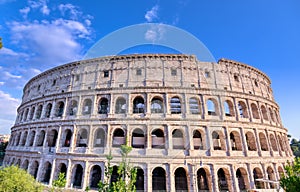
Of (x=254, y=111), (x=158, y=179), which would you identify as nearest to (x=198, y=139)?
(x=158, y=179)

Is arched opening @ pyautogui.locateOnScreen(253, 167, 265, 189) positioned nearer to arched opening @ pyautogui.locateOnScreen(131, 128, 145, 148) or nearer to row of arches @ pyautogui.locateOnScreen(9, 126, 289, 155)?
row of arches @ pyautogui.locateOnScreen(9, 126, 289, 155)

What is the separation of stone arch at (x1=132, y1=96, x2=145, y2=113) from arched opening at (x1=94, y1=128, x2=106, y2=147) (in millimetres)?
4511

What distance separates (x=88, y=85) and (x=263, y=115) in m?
24.3

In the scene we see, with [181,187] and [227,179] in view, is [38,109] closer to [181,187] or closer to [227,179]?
[181,187]

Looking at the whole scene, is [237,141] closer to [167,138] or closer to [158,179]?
[167,138]

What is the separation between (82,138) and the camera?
19469mm

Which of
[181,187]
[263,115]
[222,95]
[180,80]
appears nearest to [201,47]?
[180,80]

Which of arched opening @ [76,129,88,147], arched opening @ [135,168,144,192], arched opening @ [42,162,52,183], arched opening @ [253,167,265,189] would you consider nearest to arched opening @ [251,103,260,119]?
arched opening @ [253,167,265,189]

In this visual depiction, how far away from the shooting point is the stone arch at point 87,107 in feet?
67.3

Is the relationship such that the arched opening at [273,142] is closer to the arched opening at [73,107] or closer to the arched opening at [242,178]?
the arched opening at [242,178]

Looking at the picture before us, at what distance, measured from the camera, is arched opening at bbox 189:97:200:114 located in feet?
62.9

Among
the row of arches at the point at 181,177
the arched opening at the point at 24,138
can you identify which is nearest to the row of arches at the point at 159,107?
the arched opening at the point at 24,138

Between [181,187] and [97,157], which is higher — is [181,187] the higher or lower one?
the lower one

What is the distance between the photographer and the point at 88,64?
22.0 meters
